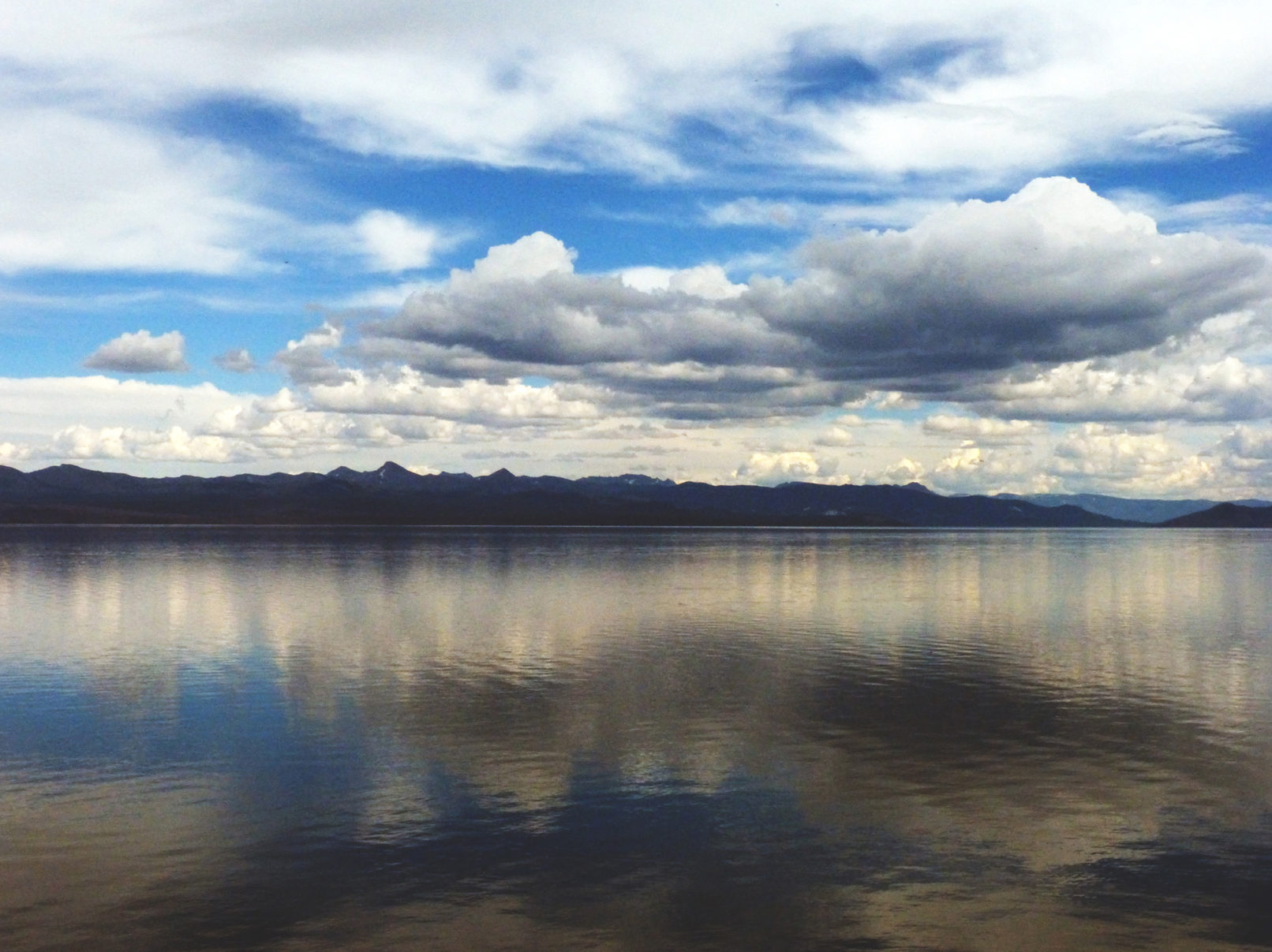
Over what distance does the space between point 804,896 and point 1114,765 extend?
53.1ft

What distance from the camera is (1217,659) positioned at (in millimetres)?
56656

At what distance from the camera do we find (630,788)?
96.6 feet

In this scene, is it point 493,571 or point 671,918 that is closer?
point 671,918

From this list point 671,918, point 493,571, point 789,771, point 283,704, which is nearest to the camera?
point 671,918

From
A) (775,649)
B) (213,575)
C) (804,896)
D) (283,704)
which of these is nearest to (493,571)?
(213,575)

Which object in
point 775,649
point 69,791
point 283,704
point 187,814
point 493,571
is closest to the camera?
point 187,814

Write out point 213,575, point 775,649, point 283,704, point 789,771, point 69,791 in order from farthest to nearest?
point 213,575 < point 775,649 < point 283,704 < point 789,771 < point 69,791

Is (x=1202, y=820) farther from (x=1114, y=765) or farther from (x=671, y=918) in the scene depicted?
(x=671, y=918)

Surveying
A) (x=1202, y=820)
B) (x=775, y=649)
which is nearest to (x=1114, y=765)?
(x=1202, y=820)

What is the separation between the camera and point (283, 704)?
41.9 meters

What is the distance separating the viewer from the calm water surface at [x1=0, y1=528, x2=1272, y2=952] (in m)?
20.5

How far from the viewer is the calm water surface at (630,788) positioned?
20516 millimetres

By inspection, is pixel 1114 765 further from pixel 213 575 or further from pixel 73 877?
pixel 213 575

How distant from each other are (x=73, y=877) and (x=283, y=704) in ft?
64.6
